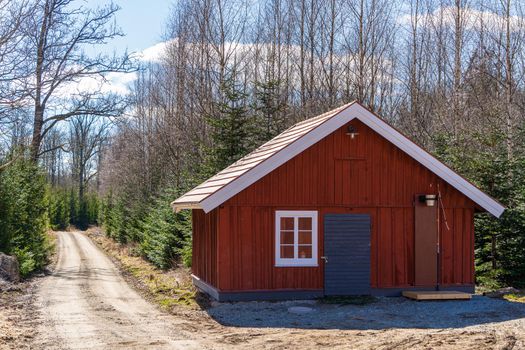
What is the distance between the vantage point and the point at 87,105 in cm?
2606

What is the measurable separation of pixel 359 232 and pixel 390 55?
2010cm

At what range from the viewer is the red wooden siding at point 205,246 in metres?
16.2

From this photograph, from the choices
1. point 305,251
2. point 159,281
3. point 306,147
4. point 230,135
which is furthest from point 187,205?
point 230,135

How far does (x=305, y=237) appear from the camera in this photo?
15766 millimetres

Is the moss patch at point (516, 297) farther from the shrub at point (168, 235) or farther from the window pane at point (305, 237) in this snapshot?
the shrub at point (168, 235)

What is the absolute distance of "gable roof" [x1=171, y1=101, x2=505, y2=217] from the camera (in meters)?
14.9

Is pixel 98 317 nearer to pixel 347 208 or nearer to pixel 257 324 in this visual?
pixel 257 324

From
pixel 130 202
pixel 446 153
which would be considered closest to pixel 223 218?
A: pixel 446 153

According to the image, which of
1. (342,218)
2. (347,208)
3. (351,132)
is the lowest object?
(342,218)

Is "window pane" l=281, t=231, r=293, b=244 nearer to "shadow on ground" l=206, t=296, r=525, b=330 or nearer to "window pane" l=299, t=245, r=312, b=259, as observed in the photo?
"window pane" l=299, t=245, r=312, b=259

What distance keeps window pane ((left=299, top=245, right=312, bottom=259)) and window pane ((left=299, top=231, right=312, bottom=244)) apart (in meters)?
0.12

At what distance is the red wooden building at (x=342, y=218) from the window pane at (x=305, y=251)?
24 millimetres

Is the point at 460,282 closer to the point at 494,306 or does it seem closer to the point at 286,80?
the point at 494,306

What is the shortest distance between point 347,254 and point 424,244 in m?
2.02
